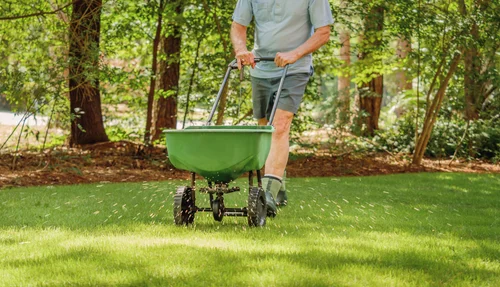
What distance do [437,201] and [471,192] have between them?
1094mm

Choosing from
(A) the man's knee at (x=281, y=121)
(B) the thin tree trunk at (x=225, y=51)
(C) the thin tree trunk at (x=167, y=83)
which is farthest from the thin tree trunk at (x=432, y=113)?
(A) the man's knee at (x=281, y=121)

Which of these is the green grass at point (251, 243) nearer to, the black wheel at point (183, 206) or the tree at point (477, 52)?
the black wheel at point (183, 206)

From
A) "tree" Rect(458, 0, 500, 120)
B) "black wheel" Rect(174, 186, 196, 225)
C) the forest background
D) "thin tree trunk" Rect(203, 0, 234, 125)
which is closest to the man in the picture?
"black wheel" Rect(174, 186, 196, 225)

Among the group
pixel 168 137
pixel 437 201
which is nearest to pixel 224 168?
pixel 168 137

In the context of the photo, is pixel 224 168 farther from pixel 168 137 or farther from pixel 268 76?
pixel 268 76

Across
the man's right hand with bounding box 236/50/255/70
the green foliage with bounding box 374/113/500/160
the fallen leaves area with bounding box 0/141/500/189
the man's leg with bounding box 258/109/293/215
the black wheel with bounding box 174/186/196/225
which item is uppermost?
the man's right hand with bounding box 236/50/255/70

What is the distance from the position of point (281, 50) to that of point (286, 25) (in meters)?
0.18

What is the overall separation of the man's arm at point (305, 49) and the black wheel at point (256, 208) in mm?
915

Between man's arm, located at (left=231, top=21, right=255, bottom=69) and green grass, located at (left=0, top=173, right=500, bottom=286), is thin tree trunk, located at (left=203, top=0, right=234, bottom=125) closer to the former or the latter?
green grass, located at (left=0, top=173, right=500, bottom=286)

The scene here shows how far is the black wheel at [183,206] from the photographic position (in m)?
4.58

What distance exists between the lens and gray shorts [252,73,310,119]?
16.8ft

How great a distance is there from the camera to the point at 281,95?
515cm

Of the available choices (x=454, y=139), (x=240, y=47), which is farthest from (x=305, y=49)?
(x=454, y=139)

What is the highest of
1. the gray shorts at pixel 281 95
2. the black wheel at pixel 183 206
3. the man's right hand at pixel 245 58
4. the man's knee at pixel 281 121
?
the man's right hand at pixel 245 58
